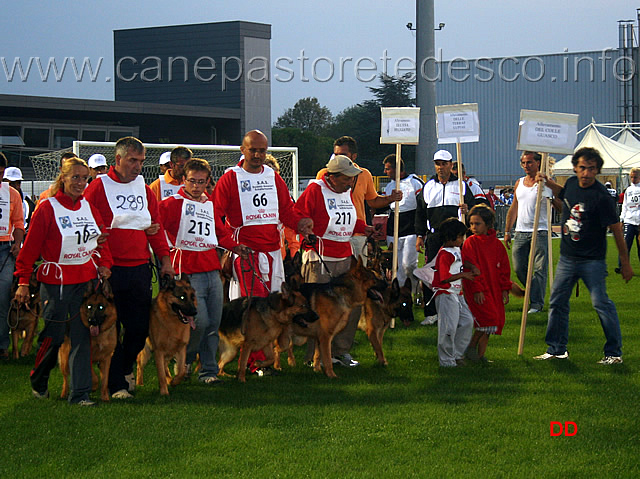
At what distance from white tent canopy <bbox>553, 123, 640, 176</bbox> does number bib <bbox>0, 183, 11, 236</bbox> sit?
3321 centimetres

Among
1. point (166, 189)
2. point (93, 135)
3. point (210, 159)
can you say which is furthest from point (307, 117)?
point (166, 189)

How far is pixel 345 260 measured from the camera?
858 cm

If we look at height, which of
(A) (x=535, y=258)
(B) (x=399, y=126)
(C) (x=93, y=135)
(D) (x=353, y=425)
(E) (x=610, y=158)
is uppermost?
(C) (x=93, y=135)

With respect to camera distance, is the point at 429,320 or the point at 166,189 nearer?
the point at 166,189

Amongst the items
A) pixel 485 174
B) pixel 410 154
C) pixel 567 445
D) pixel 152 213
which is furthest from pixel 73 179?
pixel 410 154

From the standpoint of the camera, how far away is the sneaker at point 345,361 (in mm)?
8789

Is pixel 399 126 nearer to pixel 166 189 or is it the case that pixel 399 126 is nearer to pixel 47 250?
pixel 166 189

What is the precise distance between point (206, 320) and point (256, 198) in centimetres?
122

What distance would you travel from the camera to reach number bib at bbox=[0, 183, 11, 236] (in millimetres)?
9188

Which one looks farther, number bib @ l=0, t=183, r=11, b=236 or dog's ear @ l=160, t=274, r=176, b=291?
number bib @ l=0, t=183, r=11, b=236

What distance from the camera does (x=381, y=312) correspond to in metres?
8.80

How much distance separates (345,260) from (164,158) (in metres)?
4.40

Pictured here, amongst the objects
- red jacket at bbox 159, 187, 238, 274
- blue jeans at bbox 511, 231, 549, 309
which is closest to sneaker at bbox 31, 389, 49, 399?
red jacket at bbox 159, 187, 238, 274

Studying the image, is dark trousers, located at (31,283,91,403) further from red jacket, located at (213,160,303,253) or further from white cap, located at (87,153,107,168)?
white cap, located at (87,153,107,168)
